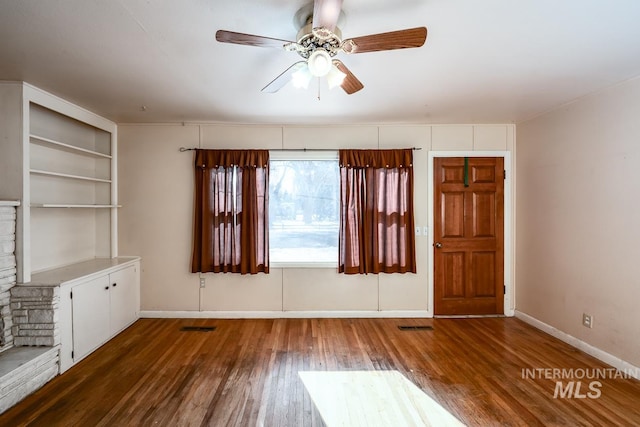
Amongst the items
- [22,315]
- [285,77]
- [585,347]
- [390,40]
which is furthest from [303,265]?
[585,347]

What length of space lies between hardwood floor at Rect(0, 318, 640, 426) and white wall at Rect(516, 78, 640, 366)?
400 mm

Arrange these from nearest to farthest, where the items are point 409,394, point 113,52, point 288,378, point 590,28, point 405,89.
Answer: point 590,28 → point 113,52 → point 409,394 → point 288,378 → point 405,89

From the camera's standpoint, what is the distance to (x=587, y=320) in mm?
2920

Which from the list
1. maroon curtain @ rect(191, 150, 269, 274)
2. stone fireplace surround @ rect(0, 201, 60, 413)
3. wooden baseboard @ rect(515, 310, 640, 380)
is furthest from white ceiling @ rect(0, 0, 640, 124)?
wooden baseboard @ rect(515, 310, 640, 380)

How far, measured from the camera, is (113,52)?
2.09 metres

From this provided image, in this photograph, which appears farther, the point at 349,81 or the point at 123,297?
the point at 123,297

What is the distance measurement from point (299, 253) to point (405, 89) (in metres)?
2.32

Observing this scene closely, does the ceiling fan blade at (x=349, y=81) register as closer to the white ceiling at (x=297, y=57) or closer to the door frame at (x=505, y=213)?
the white ceiling at (x=297, y=57)

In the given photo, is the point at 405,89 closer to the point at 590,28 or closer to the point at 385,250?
the point at 590,28

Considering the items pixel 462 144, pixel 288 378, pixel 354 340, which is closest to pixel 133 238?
pixel 288 378

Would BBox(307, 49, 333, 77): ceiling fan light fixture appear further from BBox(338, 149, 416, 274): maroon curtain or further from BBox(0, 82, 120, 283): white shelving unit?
BBox(0, 82, 120, 283): white shelving unit

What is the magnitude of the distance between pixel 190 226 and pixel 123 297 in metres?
1.10

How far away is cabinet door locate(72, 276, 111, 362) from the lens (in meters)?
2.77

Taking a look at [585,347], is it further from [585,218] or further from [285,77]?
[285,77]
